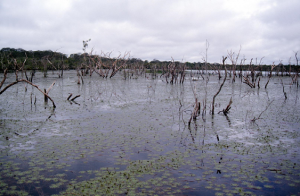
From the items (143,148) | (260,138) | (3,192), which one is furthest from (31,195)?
(260,138)

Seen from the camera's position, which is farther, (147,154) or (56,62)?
(56,62)

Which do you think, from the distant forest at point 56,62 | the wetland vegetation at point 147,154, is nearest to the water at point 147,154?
the wetland vegetation at point 147,154

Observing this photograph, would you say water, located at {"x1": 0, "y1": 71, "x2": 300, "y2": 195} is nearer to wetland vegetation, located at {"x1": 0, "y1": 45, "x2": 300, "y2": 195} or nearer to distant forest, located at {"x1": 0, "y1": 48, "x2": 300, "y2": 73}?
wetland vegetation, located at {"x1": 0, "y1": 45, "x2": 300, "y2": 195}

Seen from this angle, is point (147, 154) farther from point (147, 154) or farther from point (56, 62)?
point (56, 62)

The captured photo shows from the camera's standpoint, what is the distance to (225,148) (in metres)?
Result: 6.85

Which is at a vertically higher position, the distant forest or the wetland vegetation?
the distant forest

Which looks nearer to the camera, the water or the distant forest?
the water

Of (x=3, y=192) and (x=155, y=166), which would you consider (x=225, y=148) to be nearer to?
(x=155, y=166)

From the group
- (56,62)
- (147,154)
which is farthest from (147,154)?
(56,62)

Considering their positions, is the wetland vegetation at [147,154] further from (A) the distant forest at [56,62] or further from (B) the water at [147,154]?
(A) the distant forest at [56,62]

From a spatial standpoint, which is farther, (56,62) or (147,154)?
(56,62)

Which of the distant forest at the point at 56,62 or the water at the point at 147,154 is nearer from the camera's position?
the water at the point at 147,154

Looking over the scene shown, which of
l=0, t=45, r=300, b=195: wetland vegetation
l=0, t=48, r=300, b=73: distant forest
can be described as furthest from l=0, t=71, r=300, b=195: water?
l=0, t=48, r=300, b=73: distant forest

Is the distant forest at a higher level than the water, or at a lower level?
higher
